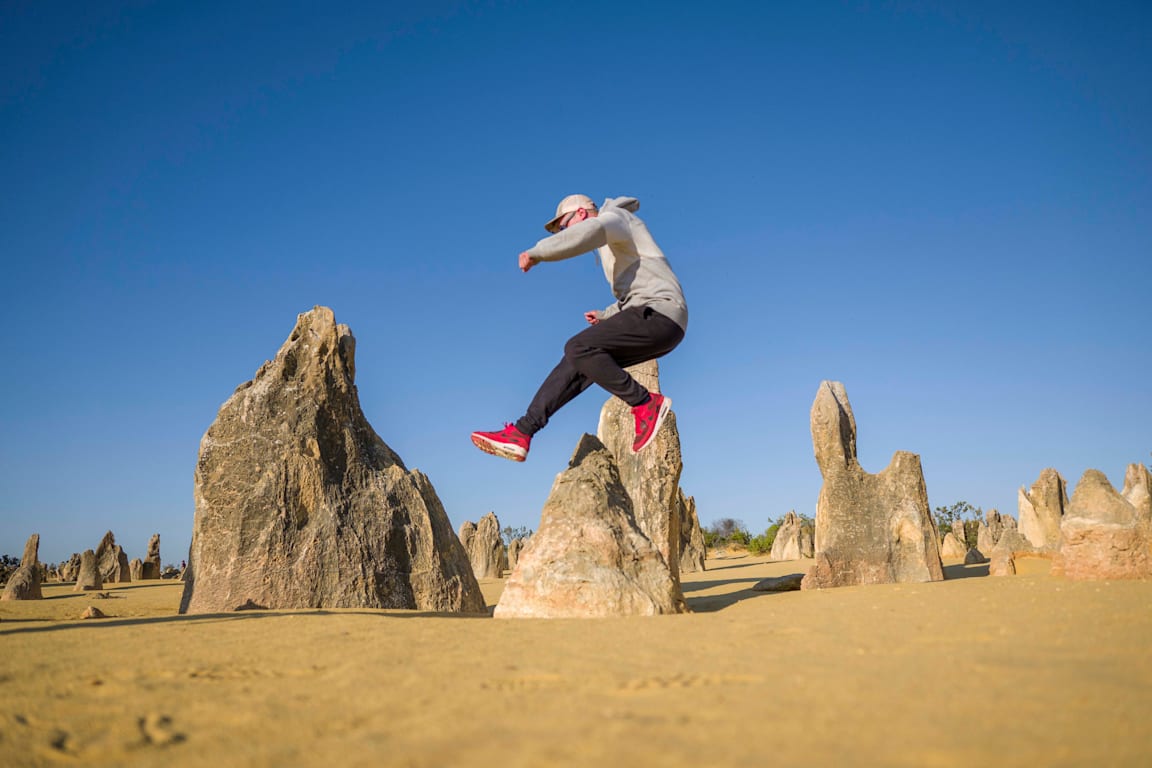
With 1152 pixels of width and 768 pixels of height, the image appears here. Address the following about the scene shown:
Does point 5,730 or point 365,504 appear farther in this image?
Answer: point 365,504

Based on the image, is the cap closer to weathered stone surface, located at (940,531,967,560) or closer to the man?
the man

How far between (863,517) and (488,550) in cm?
1734

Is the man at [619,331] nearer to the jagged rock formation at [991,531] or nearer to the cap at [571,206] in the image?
the cap at [571,206]

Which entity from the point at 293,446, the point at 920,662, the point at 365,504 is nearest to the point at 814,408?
the point at 365,504

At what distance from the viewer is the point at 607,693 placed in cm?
235

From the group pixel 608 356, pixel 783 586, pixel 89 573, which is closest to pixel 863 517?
pixel 783 586

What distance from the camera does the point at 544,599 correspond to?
4.62 m

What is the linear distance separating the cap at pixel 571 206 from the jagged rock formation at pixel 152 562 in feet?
103

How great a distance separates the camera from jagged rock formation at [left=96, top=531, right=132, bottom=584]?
27456 millimetres

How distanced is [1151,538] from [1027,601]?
2296 mm

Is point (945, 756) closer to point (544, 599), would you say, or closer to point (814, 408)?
point (544, 599)

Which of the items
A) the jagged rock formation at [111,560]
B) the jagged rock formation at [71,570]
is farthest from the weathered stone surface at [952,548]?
the jagged rock formation at [71,570]

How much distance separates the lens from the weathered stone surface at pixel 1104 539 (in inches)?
206

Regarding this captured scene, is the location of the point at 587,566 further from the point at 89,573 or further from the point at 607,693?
the point at 89,573
